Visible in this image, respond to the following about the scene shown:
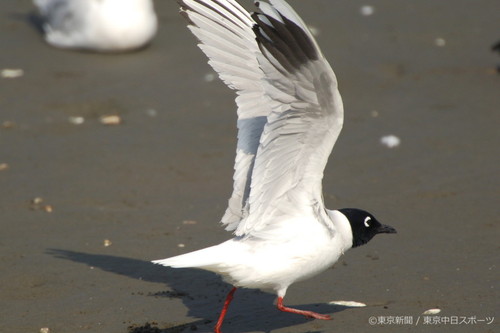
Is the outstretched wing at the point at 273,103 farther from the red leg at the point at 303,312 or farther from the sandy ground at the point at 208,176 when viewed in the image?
the sandy ground at the point at 208,176

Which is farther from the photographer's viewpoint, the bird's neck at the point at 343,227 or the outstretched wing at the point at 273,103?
the bird's neck at the point at 343,227

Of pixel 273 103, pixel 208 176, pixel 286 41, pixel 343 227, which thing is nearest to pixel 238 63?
pixel 273 103

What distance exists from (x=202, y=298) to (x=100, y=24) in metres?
→ 4.83

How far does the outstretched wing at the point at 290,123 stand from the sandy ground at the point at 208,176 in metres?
0.73

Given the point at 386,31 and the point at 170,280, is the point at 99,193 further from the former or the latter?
the point at 386,31

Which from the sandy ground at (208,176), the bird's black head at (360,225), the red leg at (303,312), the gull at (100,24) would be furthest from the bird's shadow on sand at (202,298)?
the gull at (100,24)

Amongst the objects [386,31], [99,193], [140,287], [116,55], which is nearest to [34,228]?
[99,193]

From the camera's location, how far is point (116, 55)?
9297mm

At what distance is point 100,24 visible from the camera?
9133 millimetres

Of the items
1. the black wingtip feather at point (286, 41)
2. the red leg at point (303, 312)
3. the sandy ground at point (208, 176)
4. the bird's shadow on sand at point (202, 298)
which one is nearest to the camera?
the black wingtip feather at point (286, 41)

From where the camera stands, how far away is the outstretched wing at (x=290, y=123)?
4004 mm

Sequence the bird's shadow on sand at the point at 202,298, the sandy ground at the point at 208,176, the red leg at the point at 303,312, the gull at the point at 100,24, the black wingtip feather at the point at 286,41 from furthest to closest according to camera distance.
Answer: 1. the gull at the point at 100,24
2. the sandy ground at the point at 208,176
3. the bird's shadow on sand at the point at 202,298
4. the red leg at the point at 303,312
5. the black wingtip feather at the point at 286,41

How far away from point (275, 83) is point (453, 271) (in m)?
2.02

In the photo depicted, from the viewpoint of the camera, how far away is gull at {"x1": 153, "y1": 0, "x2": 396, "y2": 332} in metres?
4.07
